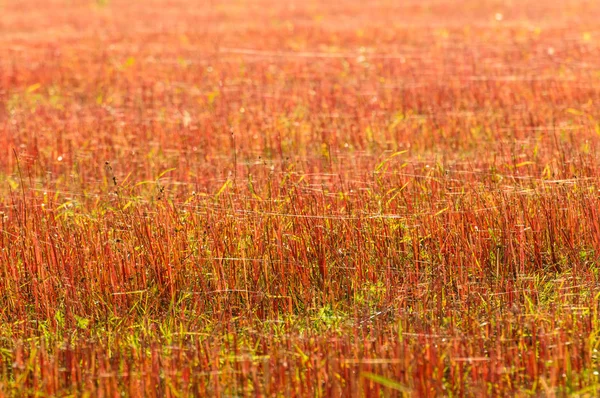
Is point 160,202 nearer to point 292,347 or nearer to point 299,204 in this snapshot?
point 299,204

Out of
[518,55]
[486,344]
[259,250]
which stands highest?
[518,55]

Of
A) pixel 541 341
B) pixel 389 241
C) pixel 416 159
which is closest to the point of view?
pixel 541 341

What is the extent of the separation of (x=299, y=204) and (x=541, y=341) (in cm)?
209

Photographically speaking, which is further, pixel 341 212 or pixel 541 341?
pixel 341 212

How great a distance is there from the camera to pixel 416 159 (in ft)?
23.7

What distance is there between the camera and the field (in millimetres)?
A: 3674

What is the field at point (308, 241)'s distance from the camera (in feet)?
12.1

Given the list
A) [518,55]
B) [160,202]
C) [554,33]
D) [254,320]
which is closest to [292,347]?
[254,320]

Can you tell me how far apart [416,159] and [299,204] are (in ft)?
6.82

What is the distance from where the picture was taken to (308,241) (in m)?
5.13

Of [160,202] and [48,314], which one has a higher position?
[160,202]

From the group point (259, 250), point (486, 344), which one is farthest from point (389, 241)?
point (486, 344)

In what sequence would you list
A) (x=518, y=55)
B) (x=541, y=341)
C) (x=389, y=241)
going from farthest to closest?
(x=518, y=55), (x=389, y=241), (x=541, y=341)

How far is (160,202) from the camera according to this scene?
614cm
